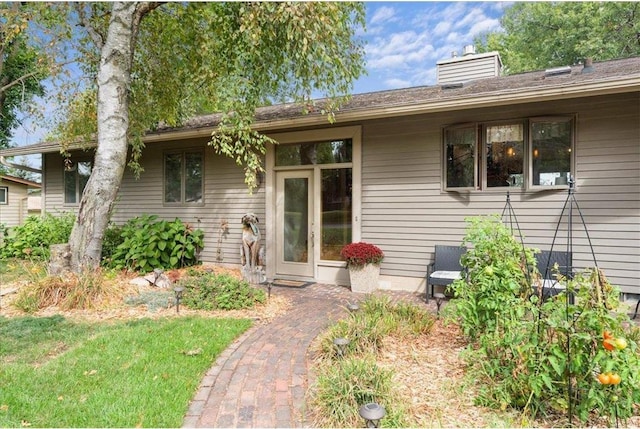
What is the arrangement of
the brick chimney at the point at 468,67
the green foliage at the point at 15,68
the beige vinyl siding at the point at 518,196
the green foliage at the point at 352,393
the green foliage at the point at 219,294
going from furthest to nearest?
the brick chimney at the point at 468,67 < the green foliage at the point at 15,68 < the green foliage at the point at 219,294 < the beige vinyl siding at the point at 518,196 < the green foliage at the point at 352,393

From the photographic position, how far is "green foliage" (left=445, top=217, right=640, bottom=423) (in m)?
2.11

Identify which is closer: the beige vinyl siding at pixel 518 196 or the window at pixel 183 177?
the beige vinyl siding at pixel 518 196

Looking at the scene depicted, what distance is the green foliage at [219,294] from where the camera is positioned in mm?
4891

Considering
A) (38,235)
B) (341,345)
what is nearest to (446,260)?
(341,345)

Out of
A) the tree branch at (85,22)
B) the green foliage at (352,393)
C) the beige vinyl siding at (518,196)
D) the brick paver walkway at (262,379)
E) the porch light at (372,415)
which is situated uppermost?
the tree branch at (85,22)

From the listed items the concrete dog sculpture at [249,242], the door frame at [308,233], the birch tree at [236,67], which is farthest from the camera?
the door frame at [308,233]

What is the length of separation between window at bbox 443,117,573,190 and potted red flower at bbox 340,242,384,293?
61.6 inches

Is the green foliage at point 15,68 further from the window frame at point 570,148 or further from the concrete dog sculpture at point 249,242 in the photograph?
the window frame at point 570,148

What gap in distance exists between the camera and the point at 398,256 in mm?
6207

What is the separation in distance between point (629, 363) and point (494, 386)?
79 cm

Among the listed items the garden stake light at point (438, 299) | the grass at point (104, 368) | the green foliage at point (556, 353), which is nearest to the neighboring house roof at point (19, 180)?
the grass at point (104, 368)

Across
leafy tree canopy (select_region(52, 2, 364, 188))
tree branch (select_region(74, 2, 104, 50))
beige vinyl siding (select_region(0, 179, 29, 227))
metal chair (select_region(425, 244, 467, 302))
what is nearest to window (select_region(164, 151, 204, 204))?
leafy tree canopy (select_region(52, 2, 364, 188))

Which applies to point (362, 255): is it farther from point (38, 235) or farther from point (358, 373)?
point (38, 235)

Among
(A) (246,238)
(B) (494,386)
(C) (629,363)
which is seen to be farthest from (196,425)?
(A) (246,238)
